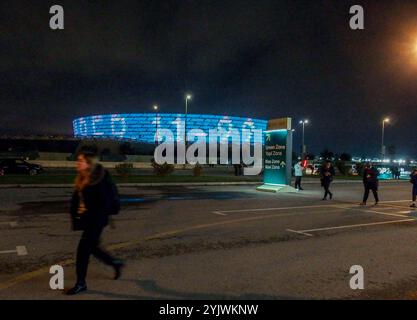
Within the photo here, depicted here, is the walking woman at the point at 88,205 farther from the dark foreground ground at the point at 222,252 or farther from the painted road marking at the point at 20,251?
the painted road marking at the point at 20,251

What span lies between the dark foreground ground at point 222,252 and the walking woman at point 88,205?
47cm

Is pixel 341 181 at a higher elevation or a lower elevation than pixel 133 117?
lower

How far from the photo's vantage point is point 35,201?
14914 millimetres

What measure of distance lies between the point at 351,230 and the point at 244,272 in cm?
502

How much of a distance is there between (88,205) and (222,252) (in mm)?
3290

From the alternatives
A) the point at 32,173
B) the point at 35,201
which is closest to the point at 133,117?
the point at 32,173

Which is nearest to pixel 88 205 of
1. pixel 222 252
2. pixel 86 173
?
pixel 86 173

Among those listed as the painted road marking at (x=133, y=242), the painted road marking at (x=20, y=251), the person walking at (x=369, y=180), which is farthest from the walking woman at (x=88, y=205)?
the person walking at (x=369, y=180)

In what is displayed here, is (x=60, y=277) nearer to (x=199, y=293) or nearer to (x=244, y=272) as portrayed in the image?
(x=199, y=293)

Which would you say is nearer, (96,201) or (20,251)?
(96,201)

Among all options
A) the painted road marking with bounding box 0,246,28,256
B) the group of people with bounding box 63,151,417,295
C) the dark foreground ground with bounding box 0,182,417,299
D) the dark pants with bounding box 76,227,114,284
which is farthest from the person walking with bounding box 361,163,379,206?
the dark pants with bounding box 76,227,114,284

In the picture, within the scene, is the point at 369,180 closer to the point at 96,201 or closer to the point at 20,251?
the point at 20,251

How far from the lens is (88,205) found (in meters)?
5.11

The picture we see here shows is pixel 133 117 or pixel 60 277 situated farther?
pixel 133 117
